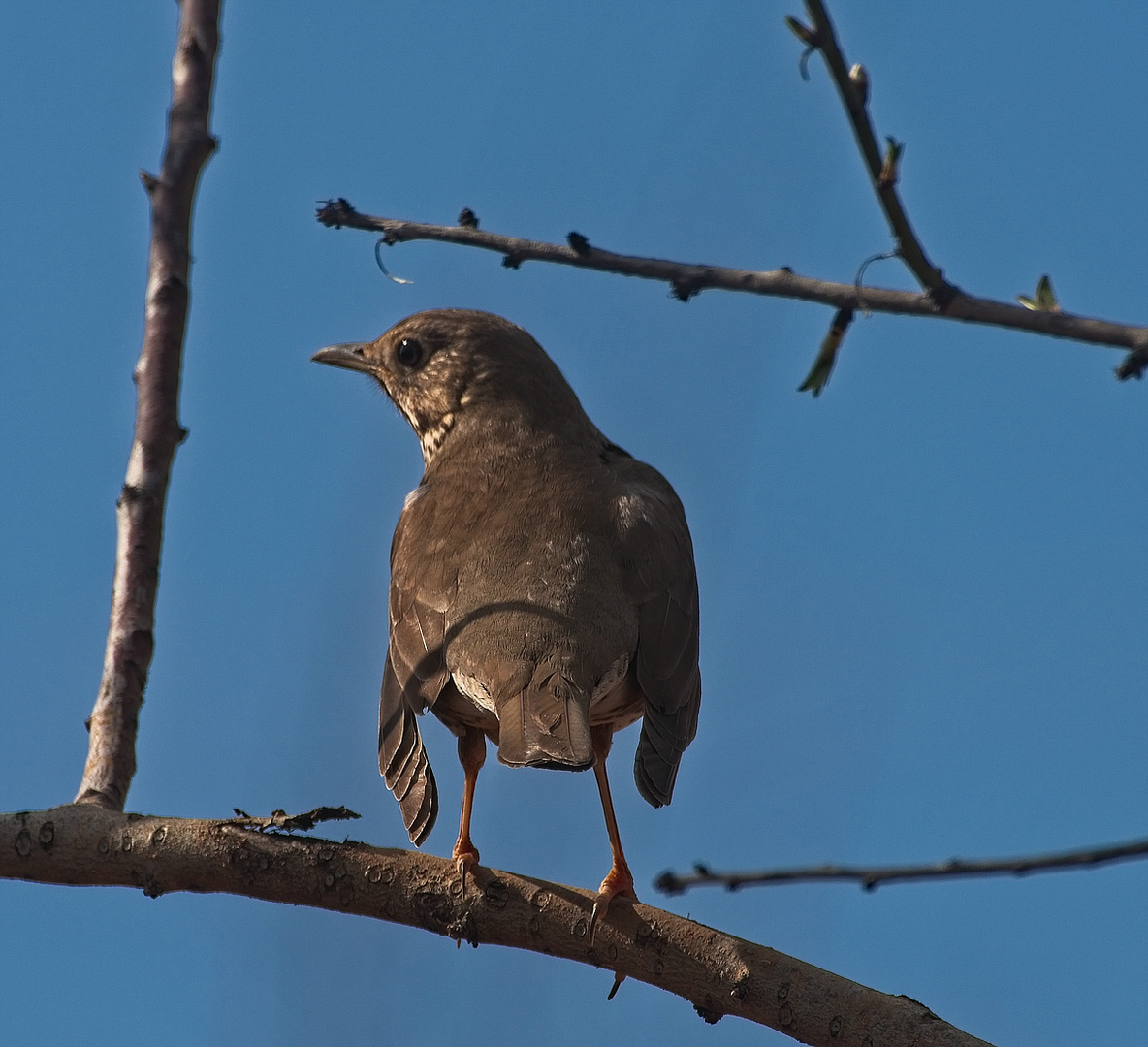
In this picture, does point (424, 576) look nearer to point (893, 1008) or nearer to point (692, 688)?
point (692, 688)

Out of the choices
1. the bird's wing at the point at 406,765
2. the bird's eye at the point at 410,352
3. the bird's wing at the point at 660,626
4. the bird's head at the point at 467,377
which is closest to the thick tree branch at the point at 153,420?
the bird's wing at the point at 406,765

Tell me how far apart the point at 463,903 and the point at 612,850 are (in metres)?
1.00

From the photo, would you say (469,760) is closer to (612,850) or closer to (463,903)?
(612,850)

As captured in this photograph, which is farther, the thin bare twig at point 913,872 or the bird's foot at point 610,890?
the bird's foot at point 610,890

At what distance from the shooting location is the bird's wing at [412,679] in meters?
5.23

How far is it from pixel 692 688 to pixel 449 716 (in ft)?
3.44

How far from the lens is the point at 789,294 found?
2012 millimetres

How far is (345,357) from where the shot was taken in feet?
27.9

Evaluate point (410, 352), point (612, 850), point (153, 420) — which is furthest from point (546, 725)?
point (410, 352)

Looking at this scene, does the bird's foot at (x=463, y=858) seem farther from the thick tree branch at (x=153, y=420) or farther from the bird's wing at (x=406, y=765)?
the thick tree branch at (x=153, y=420)

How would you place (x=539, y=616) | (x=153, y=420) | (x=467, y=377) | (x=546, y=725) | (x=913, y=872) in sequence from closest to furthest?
(x=913, y=872) → (x=546, y=725) → (x=153, y=420) → (x=539, y=616) → (x=467, y=377)

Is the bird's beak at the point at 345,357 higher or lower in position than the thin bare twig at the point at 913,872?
higher

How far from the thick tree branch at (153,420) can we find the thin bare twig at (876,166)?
11.6 ft

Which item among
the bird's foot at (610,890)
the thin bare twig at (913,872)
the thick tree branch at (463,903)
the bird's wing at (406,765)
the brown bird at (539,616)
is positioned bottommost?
the thin bare twig at (913,872)
